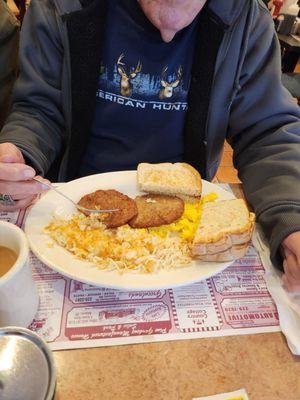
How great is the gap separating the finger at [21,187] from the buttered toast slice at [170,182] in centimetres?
28

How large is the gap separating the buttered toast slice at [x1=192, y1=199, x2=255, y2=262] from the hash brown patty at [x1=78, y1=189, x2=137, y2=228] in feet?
0.63

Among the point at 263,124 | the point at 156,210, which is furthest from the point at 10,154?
the point at 263,124

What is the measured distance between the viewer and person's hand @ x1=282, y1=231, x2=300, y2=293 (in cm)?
78

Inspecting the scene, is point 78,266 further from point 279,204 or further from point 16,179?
point 279,204

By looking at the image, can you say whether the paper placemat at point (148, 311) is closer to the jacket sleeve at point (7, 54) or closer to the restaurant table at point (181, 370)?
the restaurant table at point (181, 370)

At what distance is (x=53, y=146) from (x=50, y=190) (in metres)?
0.27

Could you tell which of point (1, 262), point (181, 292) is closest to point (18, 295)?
point (1, 262)

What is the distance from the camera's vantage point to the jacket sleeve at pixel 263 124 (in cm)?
97

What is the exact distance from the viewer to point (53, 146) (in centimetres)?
121

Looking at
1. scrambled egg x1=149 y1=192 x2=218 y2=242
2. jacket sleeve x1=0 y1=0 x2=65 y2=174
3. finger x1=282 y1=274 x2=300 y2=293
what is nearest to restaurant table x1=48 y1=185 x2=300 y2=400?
finger x1=282 y1=274 x2=300 y2=293

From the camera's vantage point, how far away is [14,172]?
34.6 inches

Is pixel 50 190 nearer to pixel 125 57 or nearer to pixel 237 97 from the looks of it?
pixel 125 57

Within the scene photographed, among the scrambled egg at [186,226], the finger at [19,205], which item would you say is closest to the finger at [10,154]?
the finger at [19,205]

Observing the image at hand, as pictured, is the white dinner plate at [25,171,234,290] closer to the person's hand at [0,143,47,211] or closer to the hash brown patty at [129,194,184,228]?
the person's hand at [0,143,47,211]
